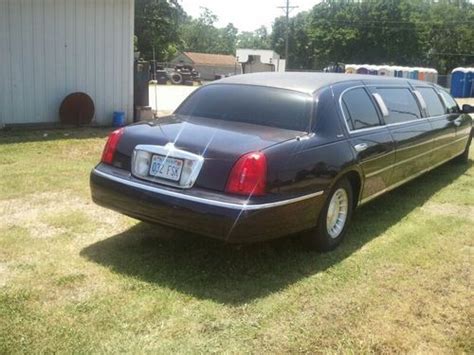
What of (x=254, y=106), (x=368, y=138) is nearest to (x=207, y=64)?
(x=368, y=138)

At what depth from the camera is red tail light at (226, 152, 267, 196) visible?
368 centimetres

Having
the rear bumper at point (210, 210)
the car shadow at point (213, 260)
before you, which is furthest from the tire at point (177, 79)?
the rear bumper at point (210, 210)

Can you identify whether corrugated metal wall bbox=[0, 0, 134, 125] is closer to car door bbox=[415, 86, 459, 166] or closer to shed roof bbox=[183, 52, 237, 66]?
car door bbox=[415, 86, 459, 166]

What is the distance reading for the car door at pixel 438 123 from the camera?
21.7ft

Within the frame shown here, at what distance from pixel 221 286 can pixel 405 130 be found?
299cm

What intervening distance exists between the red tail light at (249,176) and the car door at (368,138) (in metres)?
1.24

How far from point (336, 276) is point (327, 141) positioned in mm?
1089

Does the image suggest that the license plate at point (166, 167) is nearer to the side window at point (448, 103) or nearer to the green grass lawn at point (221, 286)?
the green grass lawn at point (221, 286)

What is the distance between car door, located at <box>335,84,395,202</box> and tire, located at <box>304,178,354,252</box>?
0.25 m

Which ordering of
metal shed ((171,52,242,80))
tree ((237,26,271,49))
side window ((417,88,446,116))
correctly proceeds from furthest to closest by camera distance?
tree ((237,26,271,49)) < metal shed ((171,52,242,80)) < side window ((417,88,446,116))

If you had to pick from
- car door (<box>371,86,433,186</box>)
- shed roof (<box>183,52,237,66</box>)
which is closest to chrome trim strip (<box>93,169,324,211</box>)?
car door (<box>371,86,433,186</box>)

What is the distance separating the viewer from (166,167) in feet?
13.0

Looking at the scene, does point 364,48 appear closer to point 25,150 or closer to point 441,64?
point 441,64

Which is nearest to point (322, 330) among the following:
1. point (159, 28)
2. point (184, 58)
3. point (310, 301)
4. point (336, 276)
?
point (310, 301)
